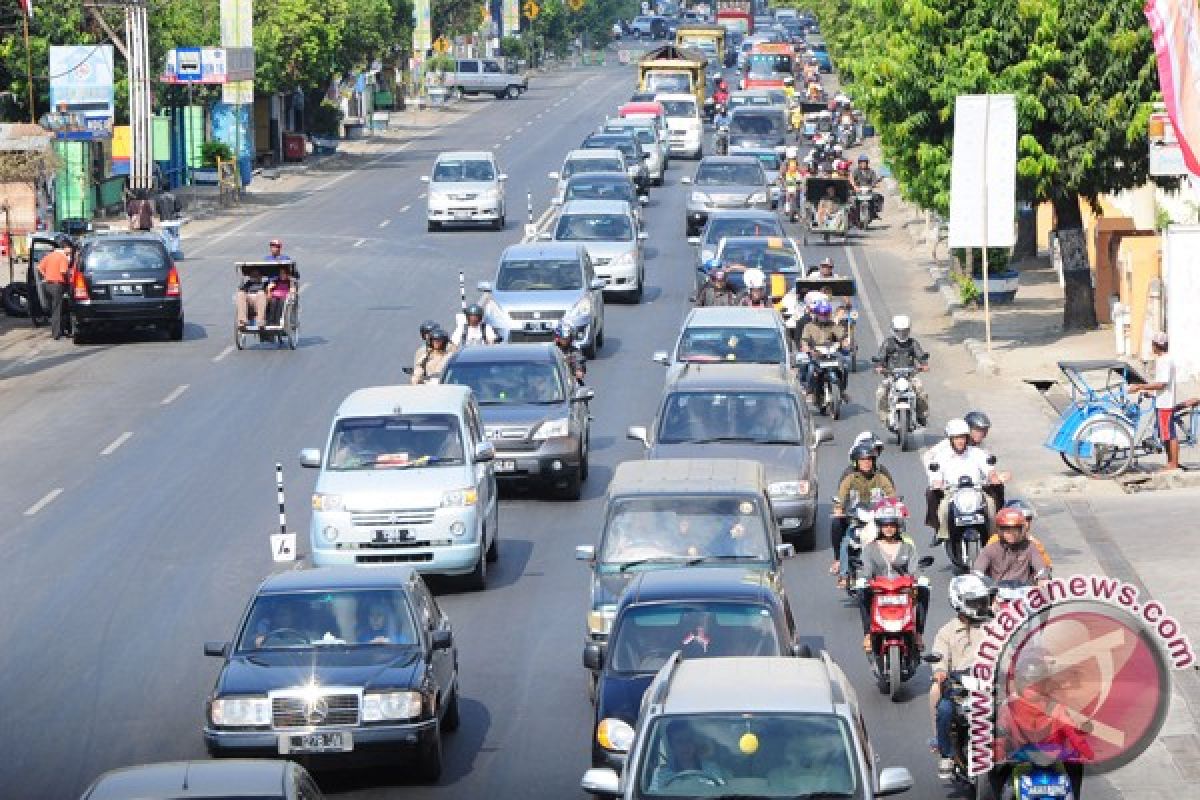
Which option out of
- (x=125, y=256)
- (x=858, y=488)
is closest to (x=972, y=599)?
(x=858, y=488)

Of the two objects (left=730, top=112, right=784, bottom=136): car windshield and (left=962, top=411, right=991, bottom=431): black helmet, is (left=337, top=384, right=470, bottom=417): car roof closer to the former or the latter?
(left=962, top=411, right=991, bottom=431): black helmet

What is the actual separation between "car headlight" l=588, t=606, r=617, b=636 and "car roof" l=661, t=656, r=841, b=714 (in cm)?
484

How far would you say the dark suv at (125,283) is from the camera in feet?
133

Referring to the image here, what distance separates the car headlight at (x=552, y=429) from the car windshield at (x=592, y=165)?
32.3 m

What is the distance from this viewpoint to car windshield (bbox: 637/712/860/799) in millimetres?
13156

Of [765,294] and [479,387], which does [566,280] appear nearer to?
[765,294]

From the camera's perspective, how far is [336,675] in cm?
1719

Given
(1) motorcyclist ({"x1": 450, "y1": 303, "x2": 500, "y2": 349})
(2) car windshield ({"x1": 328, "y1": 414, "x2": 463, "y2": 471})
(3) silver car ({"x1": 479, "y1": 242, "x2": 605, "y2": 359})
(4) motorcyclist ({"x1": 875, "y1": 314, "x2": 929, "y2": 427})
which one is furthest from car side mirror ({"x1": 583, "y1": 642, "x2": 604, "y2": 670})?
(3) silver car ({"x1": 479, "y1": 242, "x2": 605, "y2": 359})

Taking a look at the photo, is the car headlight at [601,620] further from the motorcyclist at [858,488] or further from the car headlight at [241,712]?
the motorcyclist at [858,488]

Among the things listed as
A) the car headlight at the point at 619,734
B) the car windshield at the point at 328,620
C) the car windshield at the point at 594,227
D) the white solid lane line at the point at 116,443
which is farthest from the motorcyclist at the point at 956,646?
the car windshield at the point at 594,227

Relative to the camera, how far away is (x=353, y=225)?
6138 centimetres

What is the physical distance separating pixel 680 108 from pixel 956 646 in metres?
65.7

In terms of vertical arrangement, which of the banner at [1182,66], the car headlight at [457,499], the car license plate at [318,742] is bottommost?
the car license plate at [318,742]

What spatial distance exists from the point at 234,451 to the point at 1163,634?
19.9m
